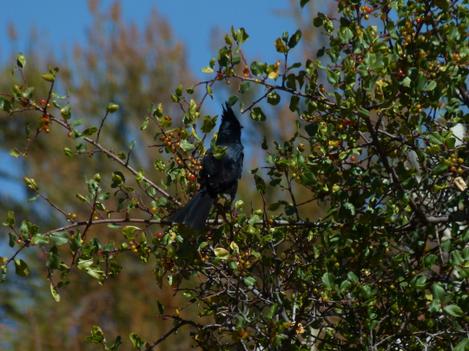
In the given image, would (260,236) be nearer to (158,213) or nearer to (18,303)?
(158,213)

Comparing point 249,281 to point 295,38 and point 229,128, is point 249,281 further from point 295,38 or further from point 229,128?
point 229,128

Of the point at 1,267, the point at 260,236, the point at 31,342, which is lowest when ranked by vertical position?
the point at 1,267

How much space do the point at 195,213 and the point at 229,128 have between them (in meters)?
1.58

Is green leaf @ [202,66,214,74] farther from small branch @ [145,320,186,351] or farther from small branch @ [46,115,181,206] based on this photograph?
small branch @ [145,320,186,351]

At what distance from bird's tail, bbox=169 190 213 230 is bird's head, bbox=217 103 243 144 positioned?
1.33m

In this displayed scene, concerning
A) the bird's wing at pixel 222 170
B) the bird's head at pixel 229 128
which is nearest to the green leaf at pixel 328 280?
the bird's wing at pixel 222 170

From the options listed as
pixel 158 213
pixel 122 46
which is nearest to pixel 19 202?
pixel 122 46

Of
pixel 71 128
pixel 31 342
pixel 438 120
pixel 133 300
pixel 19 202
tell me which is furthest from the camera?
pixel 19 202

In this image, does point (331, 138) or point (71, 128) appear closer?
point (71, 128)

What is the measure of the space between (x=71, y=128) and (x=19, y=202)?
13.1 metres

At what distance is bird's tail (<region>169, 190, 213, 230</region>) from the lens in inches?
140

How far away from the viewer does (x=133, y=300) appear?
14805 millimetres

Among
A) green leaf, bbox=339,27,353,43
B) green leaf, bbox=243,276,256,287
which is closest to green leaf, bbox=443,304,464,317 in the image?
green leaf, bbox=243,276,256,287

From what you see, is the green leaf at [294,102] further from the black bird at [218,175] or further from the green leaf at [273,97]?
the black bird at [218,175]
